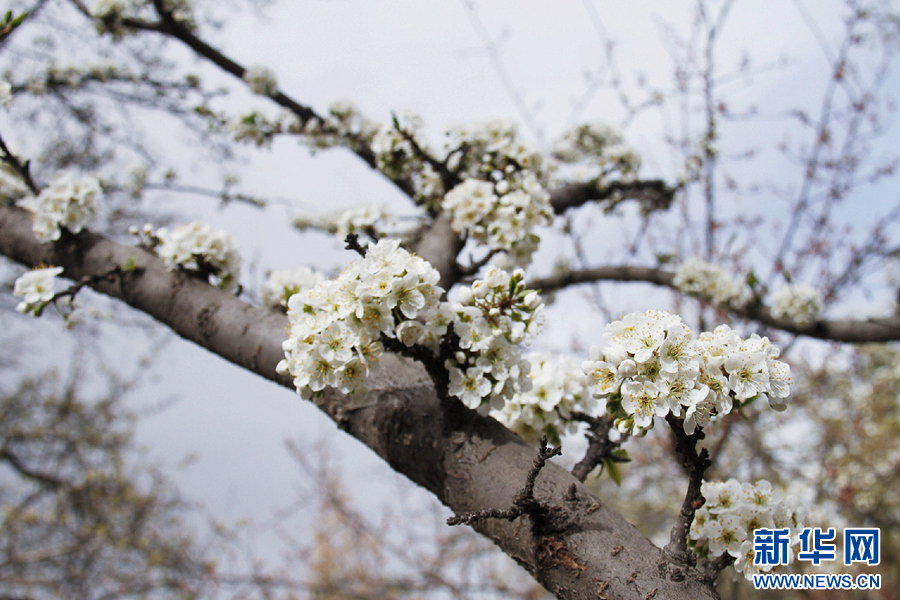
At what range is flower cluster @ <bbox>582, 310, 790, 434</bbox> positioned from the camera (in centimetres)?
115

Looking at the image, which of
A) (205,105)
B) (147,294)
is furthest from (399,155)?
(205,105)

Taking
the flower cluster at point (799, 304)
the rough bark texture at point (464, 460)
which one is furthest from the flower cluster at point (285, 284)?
the flower cluster at point (799, 304)

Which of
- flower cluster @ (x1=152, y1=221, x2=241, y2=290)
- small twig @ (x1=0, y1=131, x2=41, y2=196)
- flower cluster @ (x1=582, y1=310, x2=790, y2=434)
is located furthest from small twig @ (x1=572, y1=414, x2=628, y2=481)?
small twig @ (x1=0, y1=131, x2=41, y2=196)

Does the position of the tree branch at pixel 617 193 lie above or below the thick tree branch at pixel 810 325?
above

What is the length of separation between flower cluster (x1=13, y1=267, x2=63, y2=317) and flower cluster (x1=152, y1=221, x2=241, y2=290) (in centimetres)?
43

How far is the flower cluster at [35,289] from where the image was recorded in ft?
6.99

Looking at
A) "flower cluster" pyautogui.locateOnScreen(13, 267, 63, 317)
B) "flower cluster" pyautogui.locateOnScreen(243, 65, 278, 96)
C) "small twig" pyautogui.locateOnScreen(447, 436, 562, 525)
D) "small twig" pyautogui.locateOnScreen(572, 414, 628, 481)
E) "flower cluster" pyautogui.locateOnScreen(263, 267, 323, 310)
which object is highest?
"flower cluster" pyautogui.locateOnScreen(243, 65, 278, 96)

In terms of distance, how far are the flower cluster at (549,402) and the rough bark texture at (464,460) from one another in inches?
8.6

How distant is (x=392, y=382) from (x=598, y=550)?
0.80m

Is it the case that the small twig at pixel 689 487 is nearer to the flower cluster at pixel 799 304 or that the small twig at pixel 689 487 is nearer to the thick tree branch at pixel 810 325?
the thick tree branch at pixel 810 325

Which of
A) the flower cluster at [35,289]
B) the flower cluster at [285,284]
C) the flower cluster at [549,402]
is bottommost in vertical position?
the flower cluster at [549,402]

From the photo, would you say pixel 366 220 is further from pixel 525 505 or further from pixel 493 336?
pixel 525 505

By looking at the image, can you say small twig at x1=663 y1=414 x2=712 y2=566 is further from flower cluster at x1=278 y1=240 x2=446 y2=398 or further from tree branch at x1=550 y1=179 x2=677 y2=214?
tree branch at x1=550 y1=179 x2=677 y2=214

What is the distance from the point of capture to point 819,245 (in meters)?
4.53
